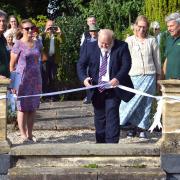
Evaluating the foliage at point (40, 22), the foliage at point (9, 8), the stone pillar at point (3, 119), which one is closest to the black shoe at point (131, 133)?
the stone pillar at point (3, 119)

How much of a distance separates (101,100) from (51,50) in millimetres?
5397

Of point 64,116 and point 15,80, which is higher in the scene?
point 15,80

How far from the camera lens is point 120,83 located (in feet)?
25.9

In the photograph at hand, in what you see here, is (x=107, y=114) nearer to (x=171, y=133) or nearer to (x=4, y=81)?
(x=171, y=133)

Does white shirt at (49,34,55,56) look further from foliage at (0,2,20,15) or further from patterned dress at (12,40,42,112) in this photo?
foliage at (0,2,20,15)

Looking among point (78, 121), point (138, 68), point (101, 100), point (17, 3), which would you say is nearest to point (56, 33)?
point (78, 121)

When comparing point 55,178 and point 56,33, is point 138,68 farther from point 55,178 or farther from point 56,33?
point 56,33

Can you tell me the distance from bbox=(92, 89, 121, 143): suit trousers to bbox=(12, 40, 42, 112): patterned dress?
1.00 metres

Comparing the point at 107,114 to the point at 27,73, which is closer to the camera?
the point at 107,114

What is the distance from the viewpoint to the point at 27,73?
856 centimetres

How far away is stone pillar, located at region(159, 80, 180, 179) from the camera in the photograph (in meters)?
7.00

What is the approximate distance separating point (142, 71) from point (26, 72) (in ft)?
5.34

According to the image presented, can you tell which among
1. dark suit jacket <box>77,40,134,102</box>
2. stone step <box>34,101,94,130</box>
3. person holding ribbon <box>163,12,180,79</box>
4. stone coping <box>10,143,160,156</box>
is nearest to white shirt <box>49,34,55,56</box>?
stone step <box>34,101,94,130</box>

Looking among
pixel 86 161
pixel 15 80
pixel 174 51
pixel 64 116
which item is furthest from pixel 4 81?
pixel 64 116
